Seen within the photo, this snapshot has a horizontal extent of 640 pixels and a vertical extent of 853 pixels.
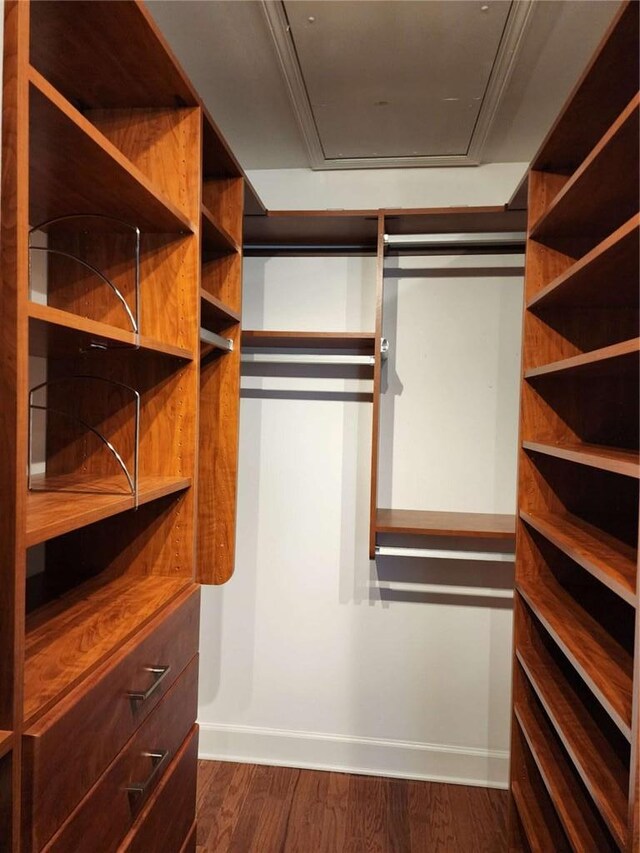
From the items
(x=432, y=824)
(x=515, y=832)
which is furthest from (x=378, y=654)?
(x=515, y=832)

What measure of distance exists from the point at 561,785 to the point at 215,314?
1549 mm

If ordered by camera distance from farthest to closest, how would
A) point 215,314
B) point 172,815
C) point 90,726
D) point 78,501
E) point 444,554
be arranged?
point 444,554, point 215,314, point 172,815, point 78,501, point 90,726

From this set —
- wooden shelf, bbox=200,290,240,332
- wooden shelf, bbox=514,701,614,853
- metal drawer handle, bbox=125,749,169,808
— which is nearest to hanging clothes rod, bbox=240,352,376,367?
wooden shelf, bbox=200,290,240,332

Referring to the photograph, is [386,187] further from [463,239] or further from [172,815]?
[172,815]

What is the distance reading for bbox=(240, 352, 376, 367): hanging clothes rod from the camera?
7.00ft

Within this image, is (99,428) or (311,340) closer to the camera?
(99,428)

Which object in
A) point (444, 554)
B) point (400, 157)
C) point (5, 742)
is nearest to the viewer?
point (5, 742)

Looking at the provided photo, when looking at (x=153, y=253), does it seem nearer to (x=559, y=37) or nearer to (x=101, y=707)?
(x=101, y=707)

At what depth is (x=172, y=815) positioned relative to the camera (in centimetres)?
121

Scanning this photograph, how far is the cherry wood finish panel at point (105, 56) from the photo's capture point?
984 mm

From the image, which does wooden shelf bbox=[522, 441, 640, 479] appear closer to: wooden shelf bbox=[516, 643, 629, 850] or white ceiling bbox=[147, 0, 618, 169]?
wooden shelf bbox=[516, 643, 629, 850]

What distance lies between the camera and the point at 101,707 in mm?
898

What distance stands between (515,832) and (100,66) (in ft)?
7.58

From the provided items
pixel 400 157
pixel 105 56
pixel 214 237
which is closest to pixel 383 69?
pixel 400 157
